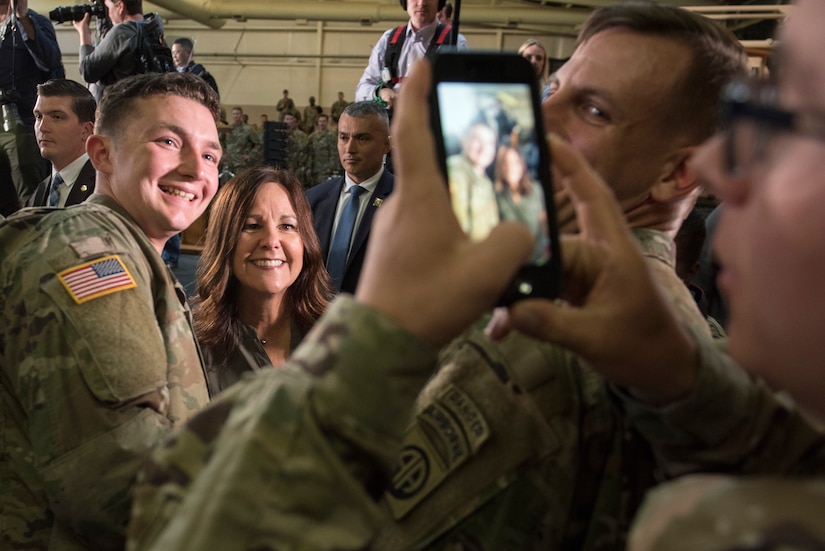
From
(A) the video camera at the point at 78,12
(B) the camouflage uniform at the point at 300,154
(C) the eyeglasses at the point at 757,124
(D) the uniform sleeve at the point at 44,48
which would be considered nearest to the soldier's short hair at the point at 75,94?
(A) the video camera at the point at 78,12

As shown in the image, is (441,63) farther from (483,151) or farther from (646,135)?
(646,135)

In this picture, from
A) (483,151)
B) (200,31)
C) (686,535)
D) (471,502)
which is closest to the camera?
(686,535)

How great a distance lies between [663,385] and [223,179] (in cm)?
652

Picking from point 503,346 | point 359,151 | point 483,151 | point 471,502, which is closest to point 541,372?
point 503,346

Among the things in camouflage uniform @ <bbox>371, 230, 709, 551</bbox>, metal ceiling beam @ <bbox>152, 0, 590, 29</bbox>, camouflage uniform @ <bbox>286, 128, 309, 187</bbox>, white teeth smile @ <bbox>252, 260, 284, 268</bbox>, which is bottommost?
camouflage uniform @ <bbox>286, 128, 309, 187</bbox>

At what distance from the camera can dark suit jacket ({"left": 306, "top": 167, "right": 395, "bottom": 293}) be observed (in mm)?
3752

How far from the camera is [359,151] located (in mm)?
4086

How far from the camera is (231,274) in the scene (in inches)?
104

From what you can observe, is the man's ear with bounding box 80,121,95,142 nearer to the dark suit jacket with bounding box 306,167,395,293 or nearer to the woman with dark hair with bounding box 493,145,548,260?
the dark suit jacket with bounding box 306,167,395,293

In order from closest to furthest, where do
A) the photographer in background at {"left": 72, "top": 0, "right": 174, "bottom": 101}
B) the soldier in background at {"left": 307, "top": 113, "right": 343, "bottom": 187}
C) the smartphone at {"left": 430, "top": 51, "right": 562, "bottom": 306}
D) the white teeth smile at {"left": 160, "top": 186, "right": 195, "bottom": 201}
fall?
the smartphone at {"left": 430, "top": 51, "right": 562, "bottom": 306}, the white teeth smile at {"left": 160, "top": 186, "right": 195, "bottom": 201}, the photographer in background at {"left": 72, "top": 0, "right": 174, "bottom": 101}, the soldier in background at {"left": 307, "top": 113, "right": 343, "bottom": 187}

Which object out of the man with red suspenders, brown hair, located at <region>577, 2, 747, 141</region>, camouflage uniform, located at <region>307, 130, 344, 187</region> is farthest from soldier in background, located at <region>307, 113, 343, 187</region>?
brown hair, located at <region>577, 2, 747, 141</region>

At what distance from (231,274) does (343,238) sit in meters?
1.25

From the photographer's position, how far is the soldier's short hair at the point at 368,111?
4.23 m

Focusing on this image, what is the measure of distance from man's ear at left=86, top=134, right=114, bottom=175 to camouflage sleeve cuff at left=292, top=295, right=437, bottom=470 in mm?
1614
